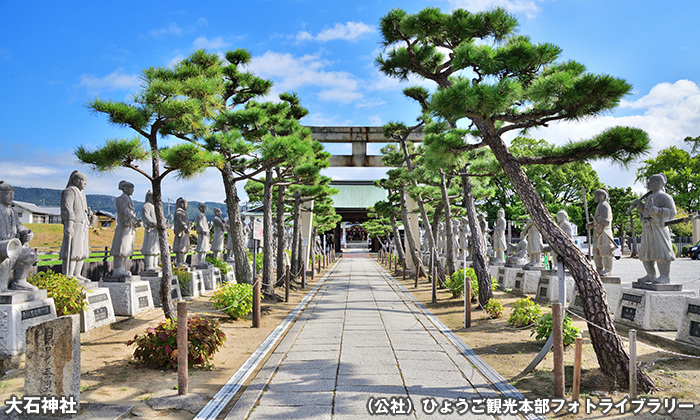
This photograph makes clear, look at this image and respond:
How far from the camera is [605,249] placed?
1022 centimetres

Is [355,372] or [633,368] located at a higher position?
[633,368]

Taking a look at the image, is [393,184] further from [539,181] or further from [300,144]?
[539,181]

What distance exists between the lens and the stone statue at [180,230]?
44.0ft

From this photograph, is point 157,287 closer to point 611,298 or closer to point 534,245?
point 611,298

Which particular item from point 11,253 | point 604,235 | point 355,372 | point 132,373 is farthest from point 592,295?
point 11,253

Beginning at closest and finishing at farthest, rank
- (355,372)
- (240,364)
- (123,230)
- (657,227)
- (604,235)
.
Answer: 1. (355,372)
2. (240,364)
3. (657,227)
4. (123,230)
5. (604,235)

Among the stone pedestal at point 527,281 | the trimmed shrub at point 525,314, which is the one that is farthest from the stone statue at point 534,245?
the trimmed shrub at point 525,314

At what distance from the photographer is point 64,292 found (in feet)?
22.7

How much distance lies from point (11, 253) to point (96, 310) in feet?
6.42

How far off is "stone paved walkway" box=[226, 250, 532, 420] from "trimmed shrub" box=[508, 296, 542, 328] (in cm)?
154

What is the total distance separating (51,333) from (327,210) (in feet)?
72.0

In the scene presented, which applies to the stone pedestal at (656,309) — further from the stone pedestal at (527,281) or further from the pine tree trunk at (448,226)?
the pine tree trunk at (448,226)

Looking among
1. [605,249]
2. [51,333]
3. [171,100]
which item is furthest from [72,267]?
[605,249]

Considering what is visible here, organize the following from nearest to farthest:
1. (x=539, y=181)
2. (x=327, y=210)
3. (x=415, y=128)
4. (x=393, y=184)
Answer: (x=415, y=128), (x=393, y=184), (x=327, y=210), (x=539, y=181)
